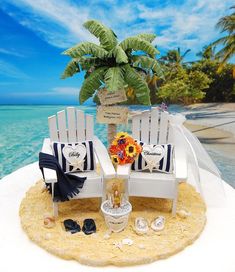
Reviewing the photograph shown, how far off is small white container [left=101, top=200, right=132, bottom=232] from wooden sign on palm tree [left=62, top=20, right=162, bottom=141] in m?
1.08

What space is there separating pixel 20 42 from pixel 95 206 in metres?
9.45

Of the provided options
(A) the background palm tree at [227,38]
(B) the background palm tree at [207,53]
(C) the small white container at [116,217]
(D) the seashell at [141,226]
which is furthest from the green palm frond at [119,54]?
(B) the background palm tree at [207,53]

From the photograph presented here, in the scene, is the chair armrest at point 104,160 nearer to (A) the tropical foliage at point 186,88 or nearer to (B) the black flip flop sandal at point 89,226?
(B) the black flip flop sandal at point 89,226

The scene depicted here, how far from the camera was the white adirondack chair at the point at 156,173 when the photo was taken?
7.77 ft

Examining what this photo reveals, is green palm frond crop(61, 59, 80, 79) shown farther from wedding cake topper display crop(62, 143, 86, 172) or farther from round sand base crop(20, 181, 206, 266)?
round sand base crop(20, 181, 206, 266)

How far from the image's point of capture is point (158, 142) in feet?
9.66

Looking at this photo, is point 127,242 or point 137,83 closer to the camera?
point 127,242

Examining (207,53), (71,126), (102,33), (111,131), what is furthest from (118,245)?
(207,53)

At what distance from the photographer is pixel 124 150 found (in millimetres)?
2475

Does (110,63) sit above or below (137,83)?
above

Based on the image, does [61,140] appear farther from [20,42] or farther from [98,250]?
[20,42]

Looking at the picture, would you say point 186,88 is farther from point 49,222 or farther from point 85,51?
point 49,222

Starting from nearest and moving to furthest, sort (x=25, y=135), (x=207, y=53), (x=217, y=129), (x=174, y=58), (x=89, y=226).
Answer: (x=89, y=226)
(x=217, y=129)
(x=25, y=135)
(x=207, y=53)
(x=174, y=58)

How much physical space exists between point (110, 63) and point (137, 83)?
380 mm
